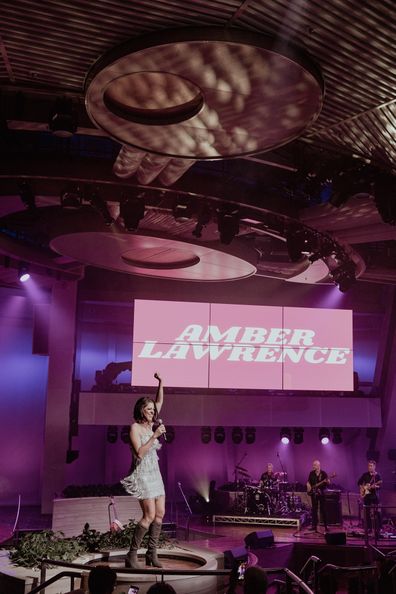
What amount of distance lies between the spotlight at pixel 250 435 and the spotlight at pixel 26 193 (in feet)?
30.5

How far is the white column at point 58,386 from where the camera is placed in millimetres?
14297

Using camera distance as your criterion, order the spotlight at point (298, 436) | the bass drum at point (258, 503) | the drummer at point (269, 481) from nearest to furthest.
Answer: the bass drum at point (258, 503) < the drummer at point (269, 481) < the spotlight at point (298, 436)

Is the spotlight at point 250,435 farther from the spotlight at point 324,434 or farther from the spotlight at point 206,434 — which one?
the spotlight at point 324,434

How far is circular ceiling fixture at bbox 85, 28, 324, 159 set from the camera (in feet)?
15.3

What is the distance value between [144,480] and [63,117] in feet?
11.3

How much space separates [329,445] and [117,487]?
22.9ft

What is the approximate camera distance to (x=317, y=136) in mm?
6590

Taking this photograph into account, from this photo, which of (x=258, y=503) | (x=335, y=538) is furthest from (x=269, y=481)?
(x=335, y=538)

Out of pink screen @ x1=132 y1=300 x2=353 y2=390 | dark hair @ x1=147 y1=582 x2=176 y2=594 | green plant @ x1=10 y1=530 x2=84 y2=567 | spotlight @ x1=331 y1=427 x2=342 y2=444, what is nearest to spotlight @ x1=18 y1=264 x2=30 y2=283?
pink screen @ x1=132 y1=300 x2=353 y2=390

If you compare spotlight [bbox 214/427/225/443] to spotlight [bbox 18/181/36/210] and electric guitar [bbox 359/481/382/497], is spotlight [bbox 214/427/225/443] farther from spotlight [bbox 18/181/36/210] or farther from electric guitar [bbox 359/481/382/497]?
spotlight [bbox 18/181/36/210]

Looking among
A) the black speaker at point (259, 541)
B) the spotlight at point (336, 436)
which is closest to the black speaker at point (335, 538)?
the black speaker at point (259, 541)

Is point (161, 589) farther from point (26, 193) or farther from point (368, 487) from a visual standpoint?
point (368, 487)

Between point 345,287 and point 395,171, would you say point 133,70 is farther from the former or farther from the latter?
point 345,287

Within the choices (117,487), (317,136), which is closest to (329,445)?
(117,487)
